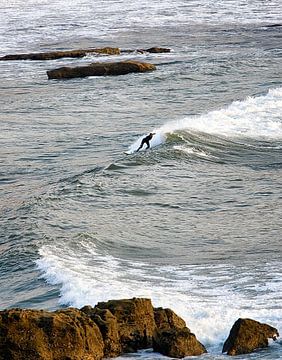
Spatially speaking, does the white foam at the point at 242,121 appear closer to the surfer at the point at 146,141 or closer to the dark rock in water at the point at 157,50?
the surfer at the point at 146,141

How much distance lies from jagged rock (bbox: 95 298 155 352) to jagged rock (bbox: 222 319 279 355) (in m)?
0.66

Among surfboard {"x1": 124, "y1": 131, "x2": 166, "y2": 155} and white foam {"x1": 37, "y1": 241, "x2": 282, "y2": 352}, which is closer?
white foam {"x1": 37, "y1": 241, "x2": 282, "y2": 352}

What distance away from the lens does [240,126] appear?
73.2 feet

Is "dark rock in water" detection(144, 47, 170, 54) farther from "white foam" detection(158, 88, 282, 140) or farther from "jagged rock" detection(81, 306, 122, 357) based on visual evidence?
"jagged rock" detection(81, 306, 122, 357)

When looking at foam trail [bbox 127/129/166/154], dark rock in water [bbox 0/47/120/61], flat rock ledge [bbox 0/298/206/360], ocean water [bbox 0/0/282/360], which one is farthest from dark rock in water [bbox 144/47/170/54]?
flat rock ledge [bbox 0/298/206/360]

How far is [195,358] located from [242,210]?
21.9 ft

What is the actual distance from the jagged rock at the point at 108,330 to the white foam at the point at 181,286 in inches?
34.4

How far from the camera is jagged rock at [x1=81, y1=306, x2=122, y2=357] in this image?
8.09 meters

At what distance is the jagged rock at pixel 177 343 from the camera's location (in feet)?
26.5

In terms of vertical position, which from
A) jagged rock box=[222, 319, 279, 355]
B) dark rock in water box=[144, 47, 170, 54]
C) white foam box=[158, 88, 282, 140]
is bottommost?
dark rock in water box=[144, 47, 170, 54]

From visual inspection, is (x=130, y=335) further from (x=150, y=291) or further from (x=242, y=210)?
(x=242, y=210)

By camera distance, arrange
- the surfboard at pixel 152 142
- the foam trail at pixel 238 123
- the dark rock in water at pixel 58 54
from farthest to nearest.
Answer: the dark rock in water at pixel 58 54 < the foam trail at pixel 238 123 < the surfboard at pixel 152 142

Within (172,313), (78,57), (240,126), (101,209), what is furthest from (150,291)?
(78,57)

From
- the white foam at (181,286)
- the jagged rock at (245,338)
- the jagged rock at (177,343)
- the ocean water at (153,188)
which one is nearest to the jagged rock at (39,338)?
the jagged rock at (177,343)
